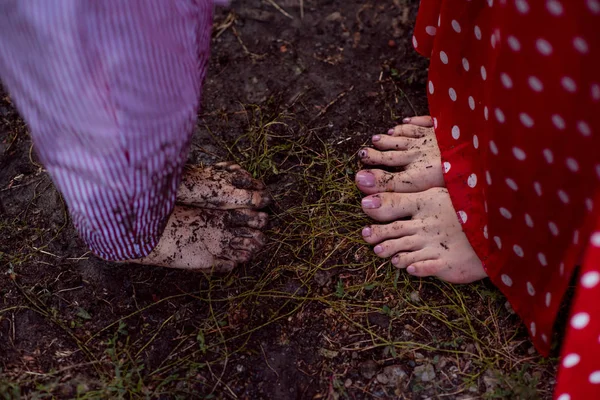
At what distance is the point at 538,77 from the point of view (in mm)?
1055

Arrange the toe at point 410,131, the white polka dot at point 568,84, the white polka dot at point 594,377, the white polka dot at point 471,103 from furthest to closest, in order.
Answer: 1. the toe at point 410,131
2. the white polka dot at point 471,103
3. the white polka dot at point 594,377
4. the white polka dot at point 568,84

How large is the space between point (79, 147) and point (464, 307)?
43.9 inches

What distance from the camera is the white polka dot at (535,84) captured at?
1058mm

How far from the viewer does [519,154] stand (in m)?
1.19

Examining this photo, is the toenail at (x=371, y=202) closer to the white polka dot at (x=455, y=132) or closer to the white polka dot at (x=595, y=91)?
the white polka dot at (x=455, y=132)

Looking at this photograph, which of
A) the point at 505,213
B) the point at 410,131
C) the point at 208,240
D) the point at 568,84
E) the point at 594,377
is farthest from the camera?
the point at 410,131

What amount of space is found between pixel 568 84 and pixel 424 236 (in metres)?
0.73

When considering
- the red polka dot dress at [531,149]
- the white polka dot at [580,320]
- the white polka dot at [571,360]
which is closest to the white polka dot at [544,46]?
the red polka dot dress at [531,149]

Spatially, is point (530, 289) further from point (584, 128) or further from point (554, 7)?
point (554, 7)

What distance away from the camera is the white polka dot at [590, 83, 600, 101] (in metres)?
0.98

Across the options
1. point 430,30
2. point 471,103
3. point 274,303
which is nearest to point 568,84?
point 471,103

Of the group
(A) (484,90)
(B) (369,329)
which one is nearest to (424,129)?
(A) (484,90)

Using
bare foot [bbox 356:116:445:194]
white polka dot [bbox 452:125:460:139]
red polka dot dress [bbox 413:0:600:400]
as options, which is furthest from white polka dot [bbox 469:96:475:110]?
bare foot [bbox 356:116:445:194]

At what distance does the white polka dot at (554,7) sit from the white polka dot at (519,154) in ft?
1.02
